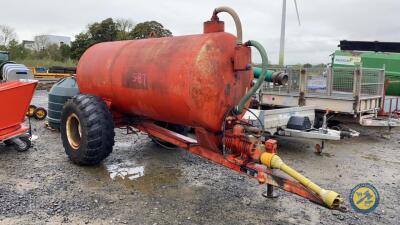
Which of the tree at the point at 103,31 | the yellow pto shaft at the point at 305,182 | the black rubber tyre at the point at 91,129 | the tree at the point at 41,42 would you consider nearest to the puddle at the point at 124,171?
the black rubber tyre at the point at 91,129

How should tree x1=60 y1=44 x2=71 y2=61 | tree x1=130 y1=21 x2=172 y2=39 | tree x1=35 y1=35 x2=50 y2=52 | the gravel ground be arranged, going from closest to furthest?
the gravel ground < tree x1=130 y1=21 x2=172 y2=39 < tree x1=60 y1=44 x2=71 y2=61 < tree x1=35 y1=35 x2=50 y2=52

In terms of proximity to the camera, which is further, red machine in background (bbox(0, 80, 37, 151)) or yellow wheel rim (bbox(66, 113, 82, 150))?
red machine in background (bbox(0, 80, 37, 151))

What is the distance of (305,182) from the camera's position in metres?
3.62

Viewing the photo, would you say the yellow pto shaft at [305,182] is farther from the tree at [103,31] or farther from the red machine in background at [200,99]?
the tree at [103,31]

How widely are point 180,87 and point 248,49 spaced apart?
2.86ft

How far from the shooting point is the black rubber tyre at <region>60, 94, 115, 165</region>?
Result: 547 centimetres

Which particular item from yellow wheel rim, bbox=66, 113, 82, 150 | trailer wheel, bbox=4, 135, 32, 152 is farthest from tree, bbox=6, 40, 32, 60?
yellow wheel rim, bbox=66, 113, 82, 150

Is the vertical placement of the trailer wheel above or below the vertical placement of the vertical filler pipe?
below

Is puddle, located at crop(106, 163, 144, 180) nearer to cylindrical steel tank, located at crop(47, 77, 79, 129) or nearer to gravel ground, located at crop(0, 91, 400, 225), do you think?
gravel ground, located at crop(0, 91, 400, 225)

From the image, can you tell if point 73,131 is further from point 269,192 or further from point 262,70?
point 262,70

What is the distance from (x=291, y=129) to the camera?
6.84 meters

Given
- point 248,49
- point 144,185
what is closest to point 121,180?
point 144,185

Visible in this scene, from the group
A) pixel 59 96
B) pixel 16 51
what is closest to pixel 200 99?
pixel 59 96

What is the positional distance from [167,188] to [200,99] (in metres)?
1.43
